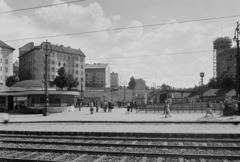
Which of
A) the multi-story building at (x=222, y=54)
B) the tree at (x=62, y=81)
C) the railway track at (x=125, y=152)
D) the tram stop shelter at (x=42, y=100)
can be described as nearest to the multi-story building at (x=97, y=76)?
the tree at (x=62, y=81)

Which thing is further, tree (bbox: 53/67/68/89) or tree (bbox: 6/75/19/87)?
tree (bbox: 53/67/68/89)

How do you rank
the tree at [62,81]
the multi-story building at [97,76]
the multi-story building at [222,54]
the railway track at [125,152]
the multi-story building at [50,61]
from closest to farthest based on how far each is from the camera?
the railway track at [125,152], the tree at [62,81], the multi-story building at [50,61], the multi-story building at [222,54], the multi-story building at [97,76]

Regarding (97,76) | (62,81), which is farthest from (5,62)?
(97,76)

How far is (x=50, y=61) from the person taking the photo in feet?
323

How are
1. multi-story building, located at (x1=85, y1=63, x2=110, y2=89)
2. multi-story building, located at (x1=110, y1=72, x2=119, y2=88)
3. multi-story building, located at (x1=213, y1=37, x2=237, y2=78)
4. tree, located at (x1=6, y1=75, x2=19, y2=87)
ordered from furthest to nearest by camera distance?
multi-story building, located at (x1=110, y1=72, x2=119, y2=88)
multi-story building, located at (x1=85, y1=63, x2=110, y2=89)
multi-story building, located at (x1=213, y1=37, x2=237, y2=78)
tree, located at (x1=6, y1=75, x2=19, y2=87)

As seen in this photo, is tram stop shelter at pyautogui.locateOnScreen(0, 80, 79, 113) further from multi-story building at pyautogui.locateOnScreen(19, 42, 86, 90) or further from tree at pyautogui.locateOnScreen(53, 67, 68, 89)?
multi-story building at pyautogui.locateOnScreen(19, 42, 86, 90)

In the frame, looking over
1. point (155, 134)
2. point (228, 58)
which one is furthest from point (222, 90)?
point (155, 134)

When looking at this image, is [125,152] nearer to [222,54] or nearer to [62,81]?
[62,81]

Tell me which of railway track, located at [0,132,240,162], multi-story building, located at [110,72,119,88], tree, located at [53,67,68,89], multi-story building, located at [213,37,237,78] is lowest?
railway track, located at [0,132,240,162]

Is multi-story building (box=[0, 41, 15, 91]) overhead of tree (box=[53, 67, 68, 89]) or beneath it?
overhead

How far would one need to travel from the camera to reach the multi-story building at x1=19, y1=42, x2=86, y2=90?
98125mm

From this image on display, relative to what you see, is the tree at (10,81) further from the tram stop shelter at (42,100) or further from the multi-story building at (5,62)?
the tram stop shelter at (42,100)

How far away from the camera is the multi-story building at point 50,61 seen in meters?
98.1

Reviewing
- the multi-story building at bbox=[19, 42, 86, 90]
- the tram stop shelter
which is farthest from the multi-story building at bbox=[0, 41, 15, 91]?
the tram stop shelter
